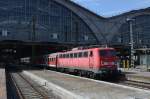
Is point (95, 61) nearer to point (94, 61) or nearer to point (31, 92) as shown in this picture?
point (94, 61)

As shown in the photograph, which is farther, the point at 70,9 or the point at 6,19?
the point at 70,9

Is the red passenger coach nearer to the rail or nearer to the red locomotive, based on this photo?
the red locomotive

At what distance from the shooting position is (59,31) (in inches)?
5118

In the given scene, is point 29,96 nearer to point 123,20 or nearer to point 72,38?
point 72,38

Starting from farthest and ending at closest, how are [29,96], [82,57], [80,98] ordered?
[82,57] → [29,96] → [80,98]

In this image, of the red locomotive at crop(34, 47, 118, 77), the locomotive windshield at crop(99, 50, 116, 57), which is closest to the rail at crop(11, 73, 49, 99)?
the red locomotive at crop(34, 47, 118, 77)

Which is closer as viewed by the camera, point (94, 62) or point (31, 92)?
point (31, 92)

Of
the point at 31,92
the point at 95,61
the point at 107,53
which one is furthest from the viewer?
the point at 107,53

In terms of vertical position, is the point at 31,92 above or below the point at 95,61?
below

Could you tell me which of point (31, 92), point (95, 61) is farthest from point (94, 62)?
point (31, 92)

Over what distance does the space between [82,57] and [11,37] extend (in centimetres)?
8172

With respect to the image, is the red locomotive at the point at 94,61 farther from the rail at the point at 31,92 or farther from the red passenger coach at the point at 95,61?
the rail at the point at 31,92

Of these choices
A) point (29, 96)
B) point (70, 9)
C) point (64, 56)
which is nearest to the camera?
point (29, 96)

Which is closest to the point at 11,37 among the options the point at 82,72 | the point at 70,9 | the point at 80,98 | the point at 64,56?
the point at 70,9
